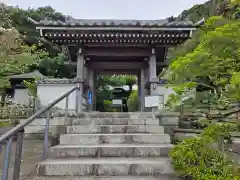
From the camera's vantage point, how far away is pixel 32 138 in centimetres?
390

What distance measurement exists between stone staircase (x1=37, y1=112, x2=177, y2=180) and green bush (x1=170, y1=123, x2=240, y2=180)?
259mm

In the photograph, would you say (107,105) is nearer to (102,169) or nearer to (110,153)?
(110,153)

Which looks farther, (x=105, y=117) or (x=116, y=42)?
(x=116, y=42)

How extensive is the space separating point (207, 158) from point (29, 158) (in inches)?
99.7

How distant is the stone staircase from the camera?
2410mm

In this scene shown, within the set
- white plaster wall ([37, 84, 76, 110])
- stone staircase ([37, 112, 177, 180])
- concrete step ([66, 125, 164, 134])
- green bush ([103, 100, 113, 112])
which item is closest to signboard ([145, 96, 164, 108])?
stone staircase ([37, 112, 177, 180])

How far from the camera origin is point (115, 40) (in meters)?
5.80

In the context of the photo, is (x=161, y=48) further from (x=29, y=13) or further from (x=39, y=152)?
(x=29, y=13)

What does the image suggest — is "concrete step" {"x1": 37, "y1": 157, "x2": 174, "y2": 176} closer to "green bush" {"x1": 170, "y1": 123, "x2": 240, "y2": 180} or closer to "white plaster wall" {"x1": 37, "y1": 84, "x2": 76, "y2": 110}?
"green bush" {"x1": 170, "y1": 123, "x2": 240, "y2": 180}

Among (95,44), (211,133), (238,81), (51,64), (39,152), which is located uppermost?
(51,64)

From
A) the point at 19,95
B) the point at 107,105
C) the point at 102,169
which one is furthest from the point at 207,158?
the point at 19,95

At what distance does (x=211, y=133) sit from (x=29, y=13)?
74.0 feet

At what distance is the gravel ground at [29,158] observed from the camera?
2.45 m

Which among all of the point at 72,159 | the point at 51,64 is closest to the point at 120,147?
the point at 72,159
